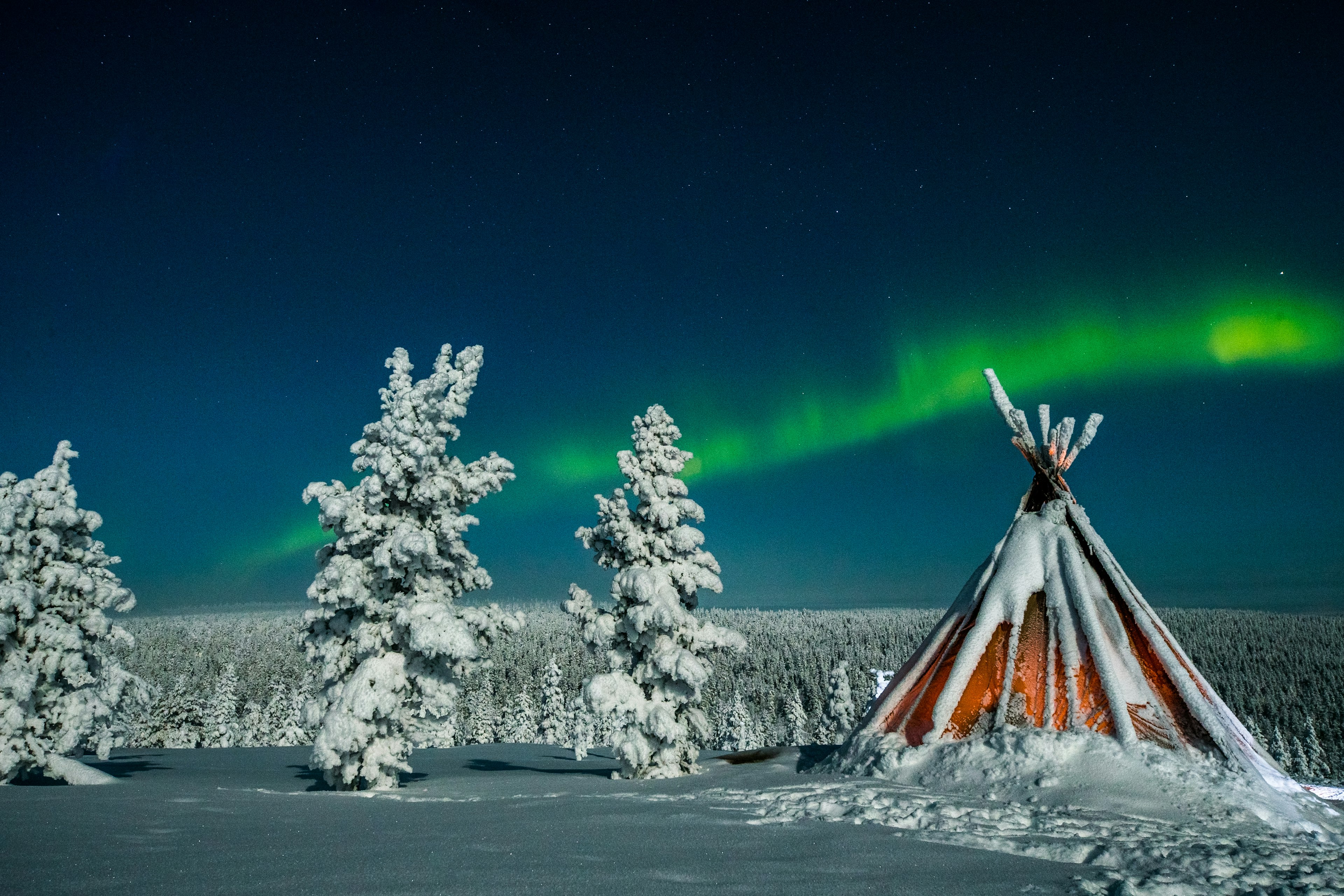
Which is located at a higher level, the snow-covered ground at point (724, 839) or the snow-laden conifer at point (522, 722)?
the snow-covered ground at point (724, 839)

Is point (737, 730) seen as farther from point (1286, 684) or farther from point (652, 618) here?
point (1286, 684)

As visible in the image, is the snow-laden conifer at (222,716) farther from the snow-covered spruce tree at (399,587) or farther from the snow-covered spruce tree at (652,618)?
the snow-covered spruce tree at (652,618)

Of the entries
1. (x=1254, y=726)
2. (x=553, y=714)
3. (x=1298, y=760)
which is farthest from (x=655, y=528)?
(x=1254, y=726)

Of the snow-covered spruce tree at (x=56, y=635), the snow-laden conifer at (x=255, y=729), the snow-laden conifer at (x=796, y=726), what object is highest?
the snow-covered spruce tree at (x=56, y=635)

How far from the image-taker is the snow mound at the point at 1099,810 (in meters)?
5.41

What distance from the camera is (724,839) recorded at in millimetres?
6273

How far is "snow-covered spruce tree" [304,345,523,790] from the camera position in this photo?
14.0 m

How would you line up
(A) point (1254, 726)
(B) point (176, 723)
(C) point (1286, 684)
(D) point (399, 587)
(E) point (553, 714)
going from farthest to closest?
(C) point (1286, 684), (A) point (1254, 726), (E) point (553, 714), (B) point (176, 723), (D) point (399, 587)

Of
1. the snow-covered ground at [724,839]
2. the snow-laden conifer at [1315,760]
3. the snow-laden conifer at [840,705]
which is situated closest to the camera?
the snow-covered ground at [724,839]

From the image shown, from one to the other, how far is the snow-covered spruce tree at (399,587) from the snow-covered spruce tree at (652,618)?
7.54 ft

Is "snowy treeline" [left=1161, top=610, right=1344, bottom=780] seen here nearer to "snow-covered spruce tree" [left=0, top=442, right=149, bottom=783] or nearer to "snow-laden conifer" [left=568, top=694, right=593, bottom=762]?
"snow-laden conifer" [left=568, top=694, right=593, bottom=762]

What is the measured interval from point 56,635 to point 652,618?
13.7m

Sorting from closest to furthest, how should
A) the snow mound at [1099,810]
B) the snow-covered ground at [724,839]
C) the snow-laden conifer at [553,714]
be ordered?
1. the snow-covered ground at [724,839]
2. the snow mound at [1099,810]
3. the snow-laden conifer at [553,714]

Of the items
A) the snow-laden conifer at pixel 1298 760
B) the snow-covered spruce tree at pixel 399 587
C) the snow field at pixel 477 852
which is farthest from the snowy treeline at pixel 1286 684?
the snow field at pixel 477 852
